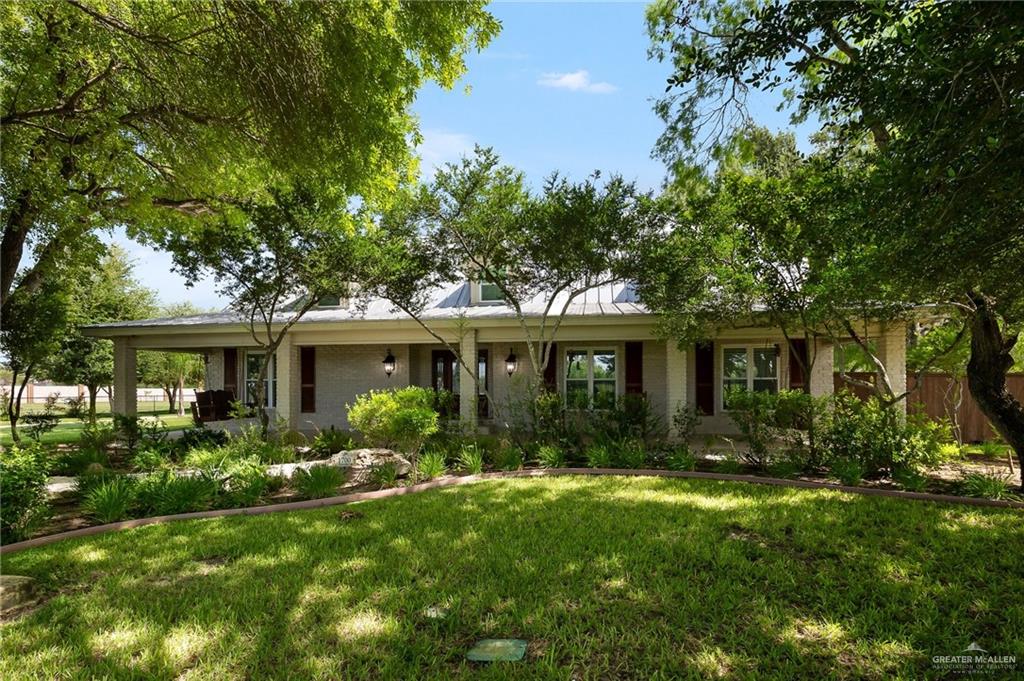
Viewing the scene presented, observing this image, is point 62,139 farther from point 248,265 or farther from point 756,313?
point 756,313

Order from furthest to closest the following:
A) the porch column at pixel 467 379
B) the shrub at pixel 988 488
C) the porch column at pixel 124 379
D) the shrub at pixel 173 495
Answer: the porch column at pixel 124 379 → the porch column at pixel 467 379 → the shrub at pixel 988 488 → the shrub at pixel 173 495

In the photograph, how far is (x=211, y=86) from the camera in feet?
14.8

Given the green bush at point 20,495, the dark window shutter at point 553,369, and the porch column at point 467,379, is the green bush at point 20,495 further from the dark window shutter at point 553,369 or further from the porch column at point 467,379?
the dark window shutter at point 553,369

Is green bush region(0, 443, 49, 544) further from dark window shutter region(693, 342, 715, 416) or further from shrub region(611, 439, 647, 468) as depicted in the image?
dark window shutter region(693, 342, 715, 416)

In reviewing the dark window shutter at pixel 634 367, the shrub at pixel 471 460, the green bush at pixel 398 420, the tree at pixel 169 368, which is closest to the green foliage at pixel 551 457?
the shrub at pixel 471 460

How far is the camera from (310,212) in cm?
953

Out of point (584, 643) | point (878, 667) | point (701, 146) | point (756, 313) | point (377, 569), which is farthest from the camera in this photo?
point (756, 313)

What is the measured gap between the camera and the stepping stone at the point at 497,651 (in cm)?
277

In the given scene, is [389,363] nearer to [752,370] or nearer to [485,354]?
[485,354]

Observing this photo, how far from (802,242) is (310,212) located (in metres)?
8.55

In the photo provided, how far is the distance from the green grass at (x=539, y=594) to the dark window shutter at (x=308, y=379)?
9.16m

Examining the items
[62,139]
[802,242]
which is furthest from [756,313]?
[62,139]

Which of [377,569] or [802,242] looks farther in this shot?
[802,242]

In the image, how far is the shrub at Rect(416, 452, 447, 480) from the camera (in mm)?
7430
